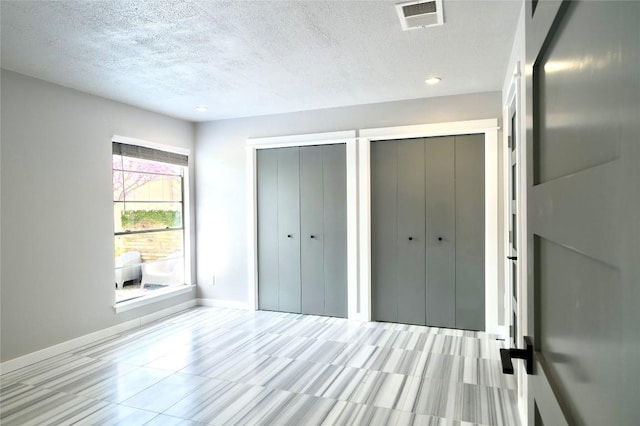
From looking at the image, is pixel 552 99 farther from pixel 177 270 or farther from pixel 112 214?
pixel 177 270

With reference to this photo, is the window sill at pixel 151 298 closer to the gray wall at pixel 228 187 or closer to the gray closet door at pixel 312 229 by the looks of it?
the gray wall at pixel 228 187

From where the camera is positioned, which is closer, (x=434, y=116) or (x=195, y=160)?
(x=434, y=116)

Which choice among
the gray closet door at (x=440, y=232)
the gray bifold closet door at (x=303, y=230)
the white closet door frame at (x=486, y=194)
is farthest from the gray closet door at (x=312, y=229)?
the gray closet door at (x=440, y=232)

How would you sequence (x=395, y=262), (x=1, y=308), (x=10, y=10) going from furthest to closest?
(x=395, y=262)
(x=1, y=308)
(x=10, y=10)

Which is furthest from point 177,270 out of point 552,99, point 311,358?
point 552,99

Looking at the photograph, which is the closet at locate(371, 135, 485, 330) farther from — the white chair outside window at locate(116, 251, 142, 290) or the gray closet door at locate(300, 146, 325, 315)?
the white chair outside window at locate(116, 251, 142, 290)

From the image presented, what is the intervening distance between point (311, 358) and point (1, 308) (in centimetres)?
266

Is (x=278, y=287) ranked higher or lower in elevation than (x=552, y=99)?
lower

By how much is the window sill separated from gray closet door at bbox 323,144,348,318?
1995 millimetres

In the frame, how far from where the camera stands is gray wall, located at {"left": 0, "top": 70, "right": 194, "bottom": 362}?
3273mm

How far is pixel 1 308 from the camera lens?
319cm

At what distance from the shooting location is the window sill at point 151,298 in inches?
169

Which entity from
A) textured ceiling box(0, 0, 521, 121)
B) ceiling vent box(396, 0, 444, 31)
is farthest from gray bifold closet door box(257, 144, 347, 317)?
ceiling vent box(396, 0, 444, 31)

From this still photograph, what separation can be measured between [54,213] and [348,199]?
9.99 feet
